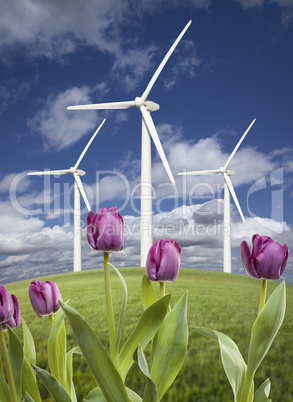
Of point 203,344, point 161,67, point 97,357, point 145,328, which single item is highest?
point 161,67

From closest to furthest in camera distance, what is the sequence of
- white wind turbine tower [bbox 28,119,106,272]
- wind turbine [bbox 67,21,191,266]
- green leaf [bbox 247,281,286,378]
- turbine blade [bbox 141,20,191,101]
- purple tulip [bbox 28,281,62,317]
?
green leaf [bbox 247,281,286,378], purple tulip [bbox 28,281,62,317], turbine blade [bbox 141,20,191,101], wind turbine [bbox 67,21,191,266], white wind turbine tower [bbox 28,119,106,272]

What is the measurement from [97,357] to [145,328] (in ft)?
1.87

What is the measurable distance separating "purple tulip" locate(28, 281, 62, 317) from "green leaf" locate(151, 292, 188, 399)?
1.23 m

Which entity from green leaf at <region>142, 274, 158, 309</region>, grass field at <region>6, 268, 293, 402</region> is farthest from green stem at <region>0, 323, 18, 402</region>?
grass field at <region>6, 268, 293, 402</region>

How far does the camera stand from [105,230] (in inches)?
137

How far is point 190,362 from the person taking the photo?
9.19m

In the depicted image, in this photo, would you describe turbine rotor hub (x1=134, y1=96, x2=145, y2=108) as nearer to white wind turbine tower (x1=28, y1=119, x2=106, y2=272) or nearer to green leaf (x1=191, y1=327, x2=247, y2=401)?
white wind turbine tower (x1=28, y1=119, x2=106, y2=272)

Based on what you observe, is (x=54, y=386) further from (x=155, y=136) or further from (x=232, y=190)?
(x=232, y=190)

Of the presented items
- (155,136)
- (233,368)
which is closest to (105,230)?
(233,368)

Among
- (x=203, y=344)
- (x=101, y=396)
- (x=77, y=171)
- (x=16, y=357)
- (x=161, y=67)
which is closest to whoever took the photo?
(x=16, y=357)

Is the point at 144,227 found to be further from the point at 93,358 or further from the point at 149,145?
the point at 93,358

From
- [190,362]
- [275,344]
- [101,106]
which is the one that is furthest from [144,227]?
[190,362]

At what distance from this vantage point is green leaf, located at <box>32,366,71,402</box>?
352 centimetres

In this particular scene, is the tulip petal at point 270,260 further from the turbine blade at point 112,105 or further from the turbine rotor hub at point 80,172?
the turbine rotor hub at point 80,172
